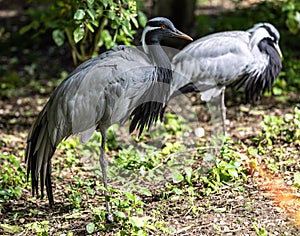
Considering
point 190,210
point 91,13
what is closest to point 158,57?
point 91,13

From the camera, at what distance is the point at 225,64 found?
21.5ft

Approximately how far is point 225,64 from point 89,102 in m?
2.42

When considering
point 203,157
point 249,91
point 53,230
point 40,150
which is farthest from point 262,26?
point 53,230

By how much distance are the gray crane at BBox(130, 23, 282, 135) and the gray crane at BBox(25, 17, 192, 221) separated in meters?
1.70

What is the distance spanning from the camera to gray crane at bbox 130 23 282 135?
6.59 m

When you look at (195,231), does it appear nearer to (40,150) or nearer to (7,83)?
(40,150)

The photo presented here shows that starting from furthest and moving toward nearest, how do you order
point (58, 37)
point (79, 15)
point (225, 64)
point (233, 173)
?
1. point (225, 64)
2. point (58, 37)
3. point (79, 15)
4. point (233, 173)

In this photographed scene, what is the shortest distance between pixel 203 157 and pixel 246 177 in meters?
0.45

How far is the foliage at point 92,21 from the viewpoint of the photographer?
5156mm

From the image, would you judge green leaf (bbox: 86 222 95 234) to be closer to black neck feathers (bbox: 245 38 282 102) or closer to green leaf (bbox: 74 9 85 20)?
green leaf (bbox: 74 9 85 20)

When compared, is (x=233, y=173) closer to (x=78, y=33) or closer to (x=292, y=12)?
(x=78, y=33)

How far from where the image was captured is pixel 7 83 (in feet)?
26.2

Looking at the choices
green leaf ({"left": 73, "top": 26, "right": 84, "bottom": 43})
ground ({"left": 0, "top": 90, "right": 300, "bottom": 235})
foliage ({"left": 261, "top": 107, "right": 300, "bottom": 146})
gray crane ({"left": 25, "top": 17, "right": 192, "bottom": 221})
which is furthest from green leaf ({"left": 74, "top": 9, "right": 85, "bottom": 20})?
foliage ({"left": 261, "top": 107, "right": 300, "bottom": 146})

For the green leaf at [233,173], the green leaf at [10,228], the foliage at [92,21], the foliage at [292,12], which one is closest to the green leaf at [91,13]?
the foliage at [92,21]
